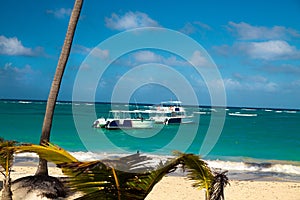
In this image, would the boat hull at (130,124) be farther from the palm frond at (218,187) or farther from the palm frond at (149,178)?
the palm frond at (149,178)

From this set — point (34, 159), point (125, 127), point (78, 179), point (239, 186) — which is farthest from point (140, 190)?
point (125, 127)

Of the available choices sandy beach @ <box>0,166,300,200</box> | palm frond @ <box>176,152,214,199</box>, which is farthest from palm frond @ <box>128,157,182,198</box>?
sandy beach @ <box>0,166,300,200</box>

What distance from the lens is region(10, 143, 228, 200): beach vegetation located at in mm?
3680

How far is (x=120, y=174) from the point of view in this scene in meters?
3.73

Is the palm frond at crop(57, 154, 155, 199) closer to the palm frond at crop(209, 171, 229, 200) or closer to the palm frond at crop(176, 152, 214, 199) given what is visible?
the palm frond at crop(176, 152, 214, 199)

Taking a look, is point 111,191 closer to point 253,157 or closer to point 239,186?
point 239,186

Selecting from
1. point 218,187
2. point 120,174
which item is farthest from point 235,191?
point 120,174

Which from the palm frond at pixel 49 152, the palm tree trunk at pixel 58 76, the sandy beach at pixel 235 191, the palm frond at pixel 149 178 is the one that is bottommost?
the sandy beach at pixel 235 191

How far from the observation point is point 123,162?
155 inches

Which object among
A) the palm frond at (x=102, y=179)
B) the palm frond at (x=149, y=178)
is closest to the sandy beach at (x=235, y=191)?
the palm frond at (x=149, y=178)

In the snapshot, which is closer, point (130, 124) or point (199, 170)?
point (199, 170)

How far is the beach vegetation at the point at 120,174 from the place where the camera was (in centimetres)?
368

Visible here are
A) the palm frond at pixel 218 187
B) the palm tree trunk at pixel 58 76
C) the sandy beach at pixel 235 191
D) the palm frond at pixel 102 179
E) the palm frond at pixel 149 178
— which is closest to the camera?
the palm frond at pixel 102 179

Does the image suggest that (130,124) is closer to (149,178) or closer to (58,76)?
(58,76)
